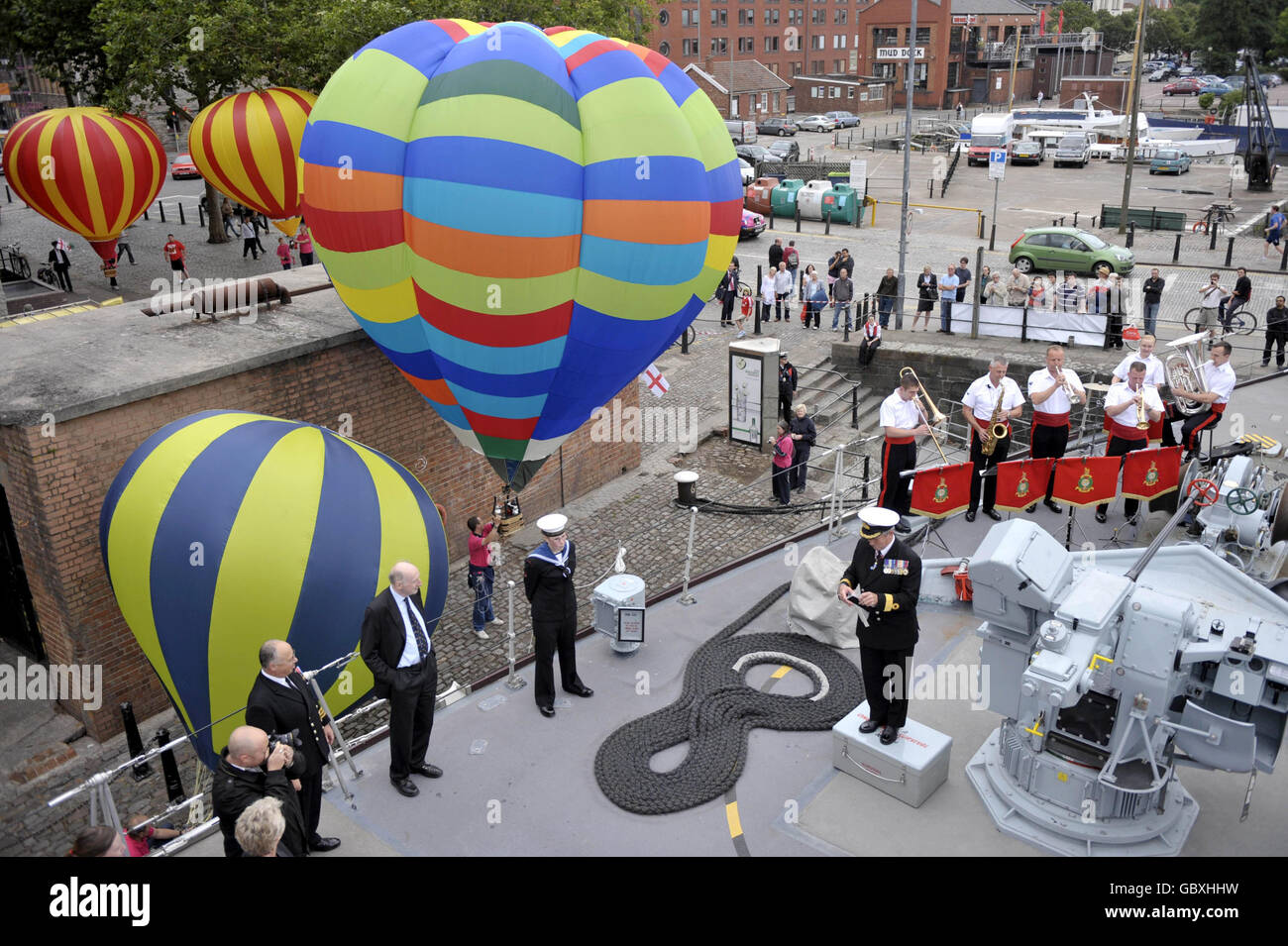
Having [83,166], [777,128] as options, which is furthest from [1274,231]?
[777,128]

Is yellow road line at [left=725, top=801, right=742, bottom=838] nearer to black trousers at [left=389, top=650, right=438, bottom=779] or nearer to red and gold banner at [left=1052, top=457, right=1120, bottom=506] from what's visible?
black trousers at [left=389, top=650, right=438, bottom=779]

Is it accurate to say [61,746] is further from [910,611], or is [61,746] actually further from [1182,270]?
[1182,270]

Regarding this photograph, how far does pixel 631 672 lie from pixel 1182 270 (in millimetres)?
29084

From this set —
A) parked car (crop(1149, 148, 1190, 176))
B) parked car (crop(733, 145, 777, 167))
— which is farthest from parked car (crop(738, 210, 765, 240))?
parked car (crop(1149, 148, 1190, 176))

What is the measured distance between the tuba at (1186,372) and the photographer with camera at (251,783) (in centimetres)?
1114

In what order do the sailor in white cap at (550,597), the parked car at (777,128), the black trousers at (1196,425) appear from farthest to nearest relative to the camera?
the parked car at (777,128), the black trousers at (1196,425), the sailor in white cap at (550,597)

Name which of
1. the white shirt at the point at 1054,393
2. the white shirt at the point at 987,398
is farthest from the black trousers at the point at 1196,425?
the white shirt at the point at 987,398

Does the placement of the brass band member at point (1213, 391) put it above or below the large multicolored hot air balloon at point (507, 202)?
below

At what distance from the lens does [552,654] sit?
8.91m

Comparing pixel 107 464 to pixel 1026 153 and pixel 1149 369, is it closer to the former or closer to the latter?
pixel 1149 369

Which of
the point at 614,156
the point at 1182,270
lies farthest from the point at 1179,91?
the point at 614,156

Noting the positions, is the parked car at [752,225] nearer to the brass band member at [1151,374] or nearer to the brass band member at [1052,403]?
the brass band member at [1151,374]

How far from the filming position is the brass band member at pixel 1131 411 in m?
12.2

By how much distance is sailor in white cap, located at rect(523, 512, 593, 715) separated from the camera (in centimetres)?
884
